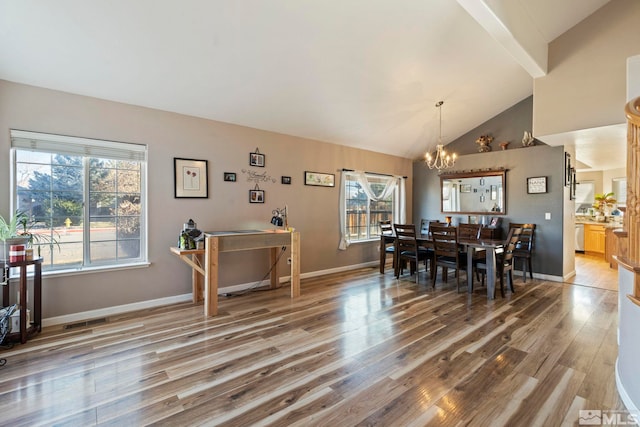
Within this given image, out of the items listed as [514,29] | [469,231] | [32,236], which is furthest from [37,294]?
[469,231]

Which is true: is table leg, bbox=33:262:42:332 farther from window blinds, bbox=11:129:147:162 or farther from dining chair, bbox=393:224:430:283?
dining chair, bbox=393:224:430:283

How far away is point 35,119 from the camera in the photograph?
117 inches

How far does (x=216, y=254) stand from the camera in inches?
135

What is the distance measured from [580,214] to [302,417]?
1023 centimetres

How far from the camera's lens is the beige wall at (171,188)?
3041mm

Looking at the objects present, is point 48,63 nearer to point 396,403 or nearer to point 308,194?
point 308,194

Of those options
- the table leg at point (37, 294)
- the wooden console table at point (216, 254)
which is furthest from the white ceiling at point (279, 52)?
the table leg at point (37, 294)

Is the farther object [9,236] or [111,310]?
[111,310]

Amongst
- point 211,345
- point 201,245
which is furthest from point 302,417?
point 201,245

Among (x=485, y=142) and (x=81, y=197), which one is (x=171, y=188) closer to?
(x=81, y=197)

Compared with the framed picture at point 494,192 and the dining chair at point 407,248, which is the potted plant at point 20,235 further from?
the framed picture at point 494,192

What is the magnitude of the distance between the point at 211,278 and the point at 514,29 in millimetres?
4313

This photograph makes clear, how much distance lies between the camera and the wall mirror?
5.71m

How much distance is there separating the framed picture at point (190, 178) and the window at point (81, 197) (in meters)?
0.37
